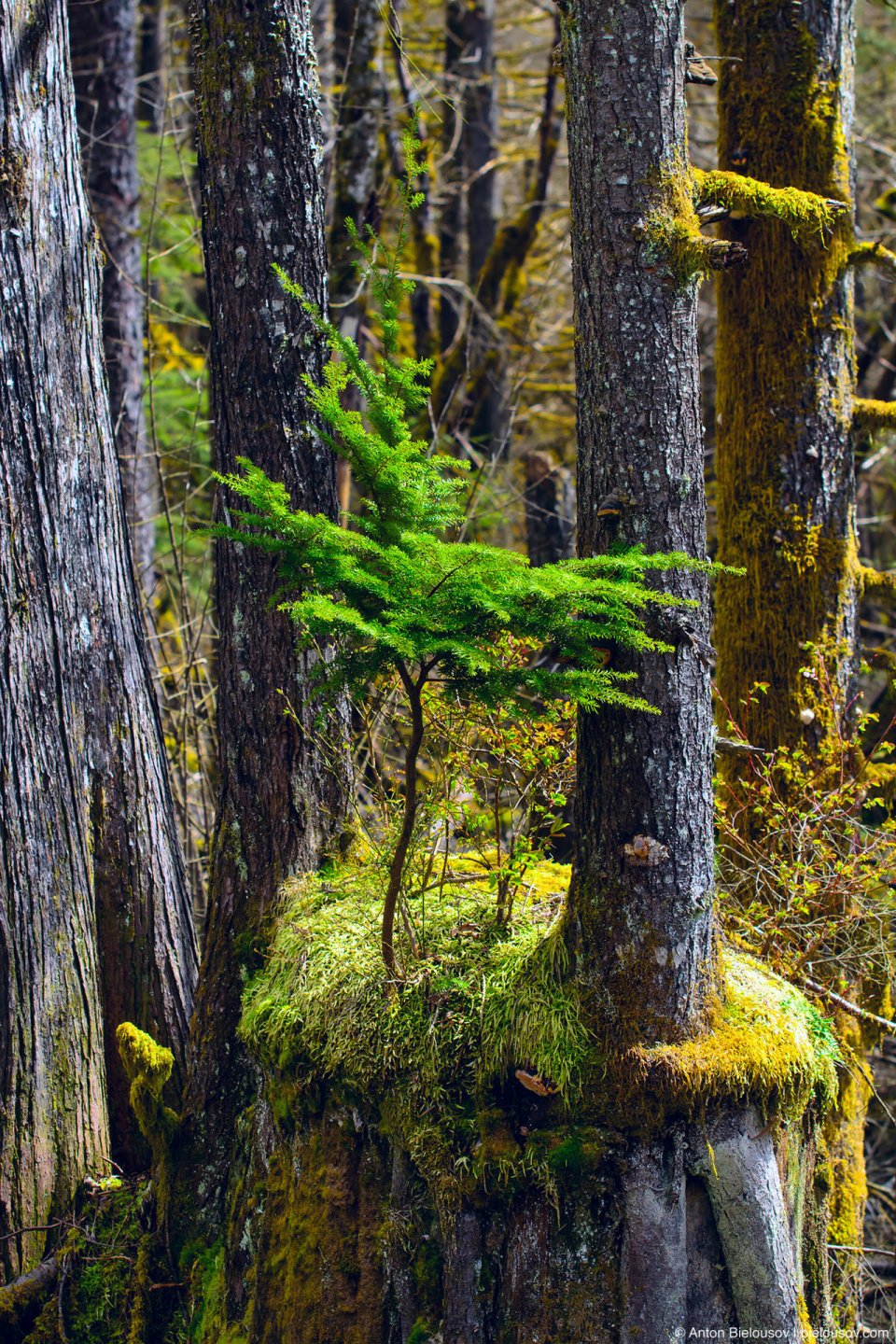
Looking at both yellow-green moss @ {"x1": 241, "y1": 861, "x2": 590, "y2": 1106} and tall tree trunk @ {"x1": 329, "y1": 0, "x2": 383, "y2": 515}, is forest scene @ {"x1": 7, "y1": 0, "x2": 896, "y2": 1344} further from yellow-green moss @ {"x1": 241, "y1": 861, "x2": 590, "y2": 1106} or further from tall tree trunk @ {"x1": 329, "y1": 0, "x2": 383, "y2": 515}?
tall tree trunk @ {"x1": 329, "y1": 0, "x2": 383, "y2": 515}

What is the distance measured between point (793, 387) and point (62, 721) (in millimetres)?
3583

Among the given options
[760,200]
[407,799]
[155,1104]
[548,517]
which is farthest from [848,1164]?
[548,517]

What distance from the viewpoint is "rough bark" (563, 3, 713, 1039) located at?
2.83 m

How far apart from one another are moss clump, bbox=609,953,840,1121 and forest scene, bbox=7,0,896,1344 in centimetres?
1

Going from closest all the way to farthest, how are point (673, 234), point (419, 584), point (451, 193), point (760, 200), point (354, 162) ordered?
point (419, 584), point (673, 234), point (760, 200), point (354, 162), point (451, 193)

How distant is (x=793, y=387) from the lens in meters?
4.21

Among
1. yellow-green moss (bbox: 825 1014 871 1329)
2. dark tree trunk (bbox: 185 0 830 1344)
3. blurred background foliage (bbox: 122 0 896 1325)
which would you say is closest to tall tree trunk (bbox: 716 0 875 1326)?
yellow-green moss (bbox: 825 1014 871 1329)

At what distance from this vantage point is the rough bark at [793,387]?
4207mm

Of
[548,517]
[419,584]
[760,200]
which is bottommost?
Answer: [548,517]

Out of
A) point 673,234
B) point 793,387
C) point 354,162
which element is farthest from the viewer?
point 354,162

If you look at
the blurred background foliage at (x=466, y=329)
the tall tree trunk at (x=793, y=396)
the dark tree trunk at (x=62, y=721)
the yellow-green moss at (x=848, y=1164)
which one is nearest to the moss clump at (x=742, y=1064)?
the blurred background foliage at (x=466, y=329)

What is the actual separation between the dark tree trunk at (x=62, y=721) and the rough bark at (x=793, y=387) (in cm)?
285

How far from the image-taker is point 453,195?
10.4m

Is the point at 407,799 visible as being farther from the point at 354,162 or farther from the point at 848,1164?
the point at 354,162
